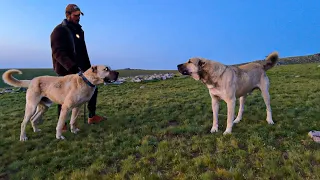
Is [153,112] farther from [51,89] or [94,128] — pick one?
[51,89]

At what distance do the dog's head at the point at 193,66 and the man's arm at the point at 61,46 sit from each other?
3297mm

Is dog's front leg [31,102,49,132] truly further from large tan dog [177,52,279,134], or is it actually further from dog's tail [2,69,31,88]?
large tan dog [177,52,279,134]

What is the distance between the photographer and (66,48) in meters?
8.25

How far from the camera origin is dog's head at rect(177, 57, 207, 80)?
22.6ft

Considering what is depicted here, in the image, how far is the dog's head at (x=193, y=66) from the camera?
6895mm

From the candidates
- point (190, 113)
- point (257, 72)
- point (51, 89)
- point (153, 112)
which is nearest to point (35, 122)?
point (51, 89)

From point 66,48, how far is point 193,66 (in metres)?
3.99

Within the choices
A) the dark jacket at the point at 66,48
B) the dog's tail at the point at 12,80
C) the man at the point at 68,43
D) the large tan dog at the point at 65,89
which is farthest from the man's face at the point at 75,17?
the dog's tail at the point at 12,80

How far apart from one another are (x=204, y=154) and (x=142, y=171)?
4.68 feet

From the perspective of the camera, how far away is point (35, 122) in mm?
8586

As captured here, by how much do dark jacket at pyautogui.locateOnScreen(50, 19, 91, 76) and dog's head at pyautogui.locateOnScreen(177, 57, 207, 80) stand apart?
10.8ft

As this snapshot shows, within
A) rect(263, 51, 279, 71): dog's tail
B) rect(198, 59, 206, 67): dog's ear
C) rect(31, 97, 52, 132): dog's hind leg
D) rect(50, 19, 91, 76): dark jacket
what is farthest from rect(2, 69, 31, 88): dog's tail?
rect(263, 51, 279, 71): dog's tail

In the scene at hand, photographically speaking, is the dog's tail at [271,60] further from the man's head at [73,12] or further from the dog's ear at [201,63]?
the man's head at [73,12]

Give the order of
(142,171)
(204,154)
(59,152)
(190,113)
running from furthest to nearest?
(190,113)
(59,152)
(204,154)
(142,171)
